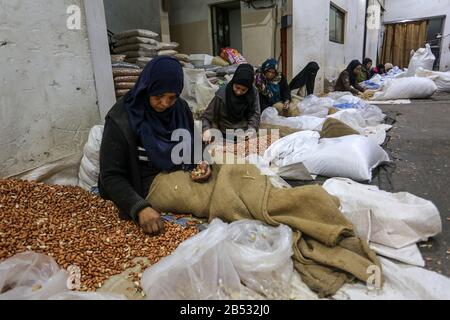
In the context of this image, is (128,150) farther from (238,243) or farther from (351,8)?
(351,8)

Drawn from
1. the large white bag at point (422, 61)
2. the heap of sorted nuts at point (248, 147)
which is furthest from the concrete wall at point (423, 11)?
the heap of sorted nuts at point (248, 147)

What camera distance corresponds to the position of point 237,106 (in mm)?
3127

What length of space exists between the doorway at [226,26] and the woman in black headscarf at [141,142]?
498 cm

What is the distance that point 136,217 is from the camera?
149 cm

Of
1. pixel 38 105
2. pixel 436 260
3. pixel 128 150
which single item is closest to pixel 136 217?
pixel 128 150

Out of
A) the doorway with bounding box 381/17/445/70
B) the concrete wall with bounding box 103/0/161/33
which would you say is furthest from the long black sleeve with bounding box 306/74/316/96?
the doorway with bounding box 381/17/445/70

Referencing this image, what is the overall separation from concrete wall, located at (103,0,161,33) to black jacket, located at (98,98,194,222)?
383cm

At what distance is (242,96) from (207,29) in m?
3.56

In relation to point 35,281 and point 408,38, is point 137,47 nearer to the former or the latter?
point 35,281

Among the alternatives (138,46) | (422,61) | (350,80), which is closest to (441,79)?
(422,61)

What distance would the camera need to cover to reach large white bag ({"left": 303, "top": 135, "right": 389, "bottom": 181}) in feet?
6.98

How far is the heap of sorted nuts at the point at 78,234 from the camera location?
1.30 m

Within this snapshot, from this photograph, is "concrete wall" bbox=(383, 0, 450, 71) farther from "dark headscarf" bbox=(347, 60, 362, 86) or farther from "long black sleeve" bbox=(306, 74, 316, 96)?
"long black sleeve" bbox=(306, 74, 316, 96)

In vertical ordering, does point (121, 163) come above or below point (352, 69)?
below
